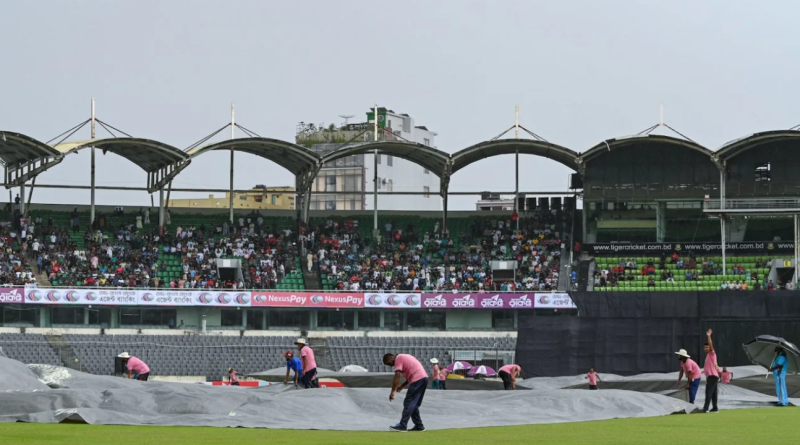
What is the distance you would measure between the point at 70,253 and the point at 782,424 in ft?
145

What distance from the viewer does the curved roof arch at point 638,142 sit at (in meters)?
58.1

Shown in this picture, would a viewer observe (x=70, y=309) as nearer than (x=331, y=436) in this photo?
No

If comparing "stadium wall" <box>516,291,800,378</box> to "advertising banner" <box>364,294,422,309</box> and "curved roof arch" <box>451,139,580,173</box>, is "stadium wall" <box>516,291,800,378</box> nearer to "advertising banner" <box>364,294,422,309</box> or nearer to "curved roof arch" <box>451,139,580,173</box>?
"advertising banner" <box>364,294,422,309</box>

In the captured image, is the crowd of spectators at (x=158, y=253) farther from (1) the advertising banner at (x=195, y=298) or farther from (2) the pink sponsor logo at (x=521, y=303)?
(2) the pink sponsor logo at (x=521, y=303)

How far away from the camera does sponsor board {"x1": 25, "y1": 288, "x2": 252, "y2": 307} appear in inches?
2087

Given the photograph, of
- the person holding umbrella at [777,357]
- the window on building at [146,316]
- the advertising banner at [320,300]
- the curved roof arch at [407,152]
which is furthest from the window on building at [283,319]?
the person holding umbrella at [777,357]

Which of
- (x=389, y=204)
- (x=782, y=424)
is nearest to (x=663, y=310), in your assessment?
(x=782, y=424)

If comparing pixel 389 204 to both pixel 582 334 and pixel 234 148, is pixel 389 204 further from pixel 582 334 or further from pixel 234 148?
pixel 582 334

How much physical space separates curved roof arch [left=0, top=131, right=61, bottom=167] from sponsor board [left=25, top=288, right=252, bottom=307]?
706 centimetres

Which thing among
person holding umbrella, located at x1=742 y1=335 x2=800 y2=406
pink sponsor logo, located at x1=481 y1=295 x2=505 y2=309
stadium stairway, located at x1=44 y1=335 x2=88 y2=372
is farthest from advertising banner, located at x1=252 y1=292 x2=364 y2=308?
person holding umbrella, located at x1=742 y1=335 x2=800 y2=406

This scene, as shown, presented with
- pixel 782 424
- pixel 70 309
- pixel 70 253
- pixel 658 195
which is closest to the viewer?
pixel 782 424

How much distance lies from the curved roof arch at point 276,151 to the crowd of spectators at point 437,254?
12.1ft

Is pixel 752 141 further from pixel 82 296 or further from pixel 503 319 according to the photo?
pixel 82 296

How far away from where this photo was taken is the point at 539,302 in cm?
5562
